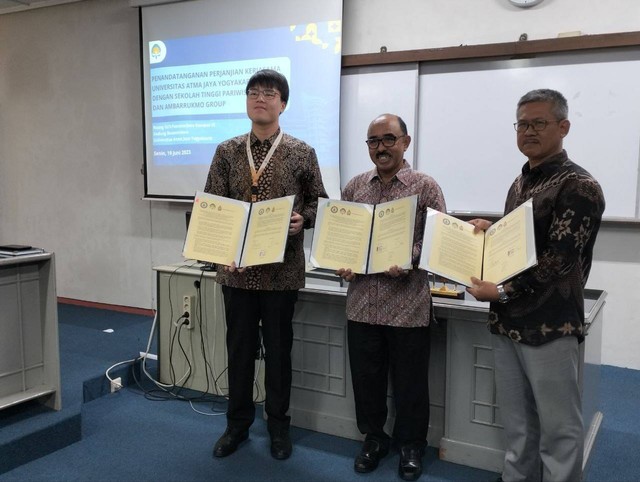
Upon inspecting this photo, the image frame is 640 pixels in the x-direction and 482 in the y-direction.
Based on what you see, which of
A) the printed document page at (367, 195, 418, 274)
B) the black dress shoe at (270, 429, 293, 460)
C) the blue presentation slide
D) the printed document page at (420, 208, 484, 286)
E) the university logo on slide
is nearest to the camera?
the printed document page at (420, 208, 484, 286)

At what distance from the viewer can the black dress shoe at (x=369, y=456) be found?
2.22 metres

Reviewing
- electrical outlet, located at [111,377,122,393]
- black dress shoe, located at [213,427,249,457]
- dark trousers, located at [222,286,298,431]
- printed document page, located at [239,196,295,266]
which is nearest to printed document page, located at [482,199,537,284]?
printed document page, located at [239,196,295,266]

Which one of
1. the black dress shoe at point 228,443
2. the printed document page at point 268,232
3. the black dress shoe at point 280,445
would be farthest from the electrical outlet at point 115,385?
the printed document page at point 268,232

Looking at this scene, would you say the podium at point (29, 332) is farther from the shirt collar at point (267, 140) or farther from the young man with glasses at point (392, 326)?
the young man with glasses at point (392, 326)

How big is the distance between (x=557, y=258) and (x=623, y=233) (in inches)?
88.3

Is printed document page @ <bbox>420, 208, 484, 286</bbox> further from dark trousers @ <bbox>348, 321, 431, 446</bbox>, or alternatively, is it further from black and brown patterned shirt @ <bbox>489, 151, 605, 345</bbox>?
dark trousers @ <bbox>348, 321, 431, 446</bbox>

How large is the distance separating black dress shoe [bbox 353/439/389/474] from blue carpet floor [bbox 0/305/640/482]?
0.03 m

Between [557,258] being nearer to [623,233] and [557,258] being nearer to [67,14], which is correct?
[623,233]

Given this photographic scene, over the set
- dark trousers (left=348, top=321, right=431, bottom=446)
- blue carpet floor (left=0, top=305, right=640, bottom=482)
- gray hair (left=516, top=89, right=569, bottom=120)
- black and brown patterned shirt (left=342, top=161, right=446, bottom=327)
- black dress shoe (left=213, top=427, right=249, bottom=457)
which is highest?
gray hair (left=516, top=89, right=569, bottom=120)

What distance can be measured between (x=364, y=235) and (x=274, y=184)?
0.44 m

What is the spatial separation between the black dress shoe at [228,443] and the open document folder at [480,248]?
1.21 metres

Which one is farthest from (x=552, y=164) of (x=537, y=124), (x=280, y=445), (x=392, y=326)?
(x=280, y=445)

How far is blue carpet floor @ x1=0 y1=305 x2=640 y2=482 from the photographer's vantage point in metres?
2.22

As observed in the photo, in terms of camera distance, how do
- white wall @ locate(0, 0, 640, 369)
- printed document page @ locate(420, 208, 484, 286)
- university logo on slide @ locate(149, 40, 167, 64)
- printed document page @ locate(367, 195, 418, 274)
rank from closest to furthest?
printed document page @ locate(420, 208, 484, 286), printed document page @ locate(367, 195, 418, 274), university logo on slide @ locate(149, 40, 167, 64), white wall @ locate(0, 0, 640, 369)
